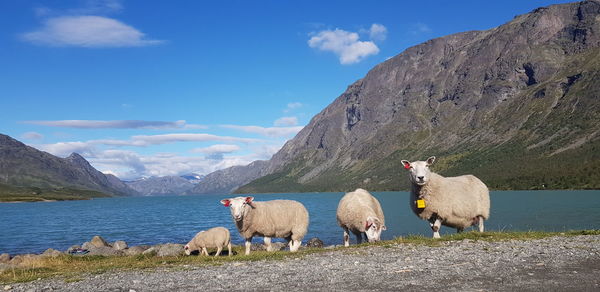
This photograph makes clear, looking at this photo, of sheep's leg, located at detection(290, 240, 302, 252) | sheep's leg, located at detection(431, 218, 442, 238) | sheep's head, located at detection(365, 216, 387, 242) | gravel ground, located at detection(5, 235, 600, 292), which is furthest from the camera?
sheep's leg, located at detection(290, 240, 302, 252)

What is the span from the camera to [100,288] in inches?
485

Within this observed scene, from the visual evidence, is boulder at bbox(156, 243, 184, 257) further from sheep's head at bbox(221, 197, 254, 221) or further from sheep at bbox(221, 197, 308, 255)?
sheep's head at bbox(221, 197, 254, 221)

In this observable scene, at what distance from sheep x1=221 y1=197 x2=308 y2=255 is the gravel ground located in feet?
18.7

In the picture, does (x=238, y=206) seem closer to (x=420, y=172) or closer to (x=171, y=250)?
(x=420, y=172)

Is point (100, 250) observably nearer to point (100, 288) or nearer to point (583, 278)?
point (100, 288)

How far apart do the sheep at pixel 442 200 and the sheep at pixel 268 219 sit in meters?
6.28

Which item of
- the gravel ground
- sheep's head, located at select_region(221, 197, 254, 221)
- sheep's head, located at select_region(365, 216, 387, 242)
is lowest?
the gravel ground

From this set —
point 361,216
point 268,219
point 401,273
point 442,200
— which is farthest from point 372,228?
point 401,273

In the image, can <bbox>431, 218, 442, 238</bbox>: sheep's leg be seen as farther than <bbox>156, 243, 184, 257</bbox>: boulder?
No

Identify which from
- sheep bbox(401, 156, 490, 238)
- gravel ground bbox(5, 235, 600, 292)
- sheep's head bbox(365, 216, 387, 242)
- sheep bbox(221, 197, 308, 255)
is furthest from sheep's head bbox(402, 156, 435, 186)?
sheep bbox(221, 197, 308, 255)

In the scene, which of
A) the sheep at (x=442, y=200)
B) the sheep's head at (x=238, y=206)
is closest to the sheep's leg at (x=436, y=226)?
the sheep at (x=442, y=200)

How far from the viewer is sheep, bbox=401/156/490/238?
2016 cm

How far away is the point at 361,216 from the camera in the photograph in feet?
70.4

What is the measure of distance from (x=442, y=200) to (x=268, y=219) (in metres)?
8.63
